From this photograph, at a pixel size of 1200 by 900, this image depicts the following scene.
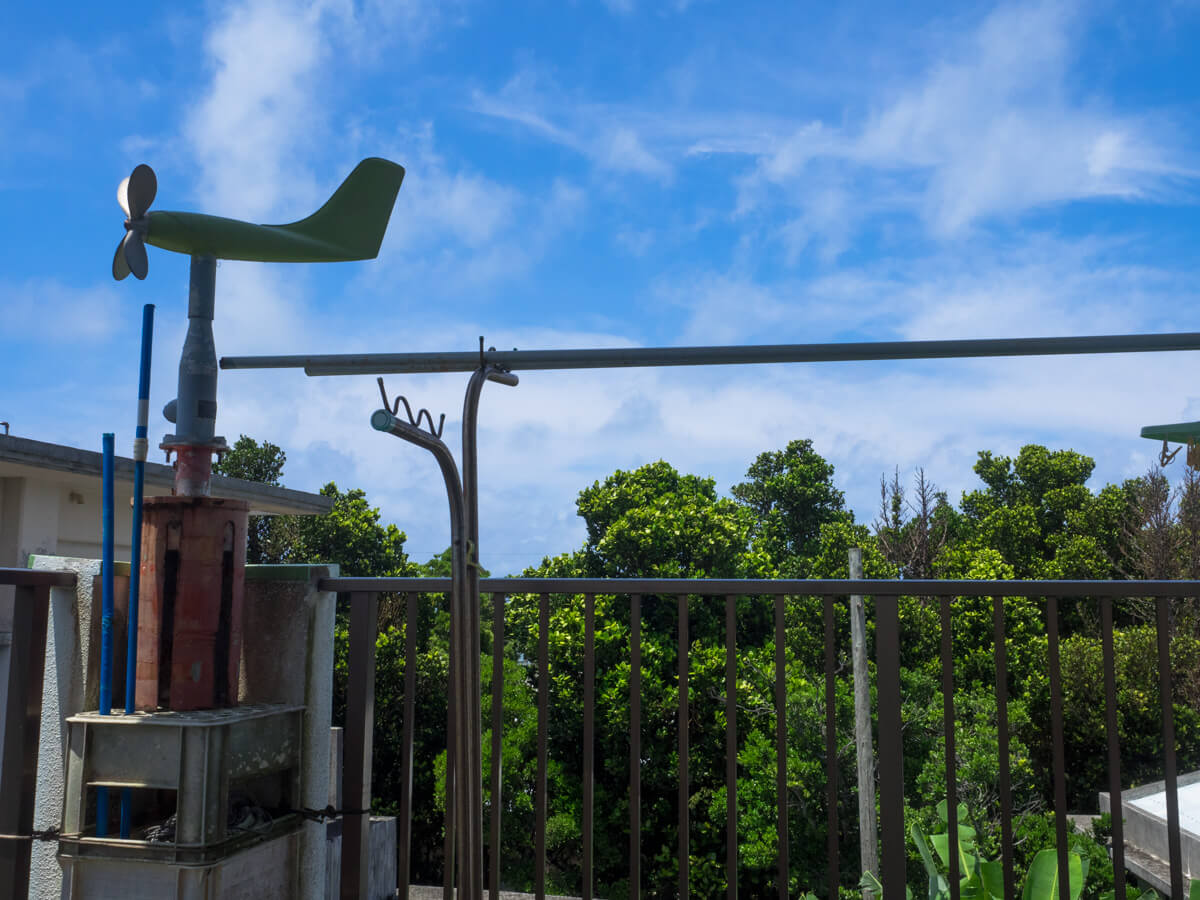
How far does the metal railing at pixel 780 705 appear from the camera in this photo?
2.03 metres

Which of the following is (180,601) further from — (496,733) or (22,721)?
(496,733)

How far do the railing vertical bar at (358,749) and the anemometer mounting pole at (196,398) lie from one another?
50 cm

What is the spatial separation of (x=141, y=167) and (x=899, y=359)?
4.79 feet

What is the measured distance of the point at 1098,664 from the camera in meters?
15.1

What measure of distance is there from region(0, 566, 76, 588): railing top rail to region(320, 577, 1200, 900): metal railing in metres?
0.52

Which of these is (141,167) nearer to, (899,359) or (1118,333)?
(899,359)

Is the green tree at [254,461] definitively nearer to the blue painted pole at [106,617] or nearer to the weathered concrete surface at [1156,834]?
the weathered concrete surface at [1156,834]

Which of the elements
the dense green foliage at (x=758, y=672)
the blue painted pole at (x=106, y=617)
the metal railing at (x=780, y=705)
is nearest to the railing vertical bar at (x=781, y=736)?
the metal railing at (x=780, y=705)

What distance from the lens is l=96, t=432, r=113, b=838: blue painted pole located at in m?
1.82

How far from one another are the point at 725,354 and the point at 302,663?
1130 millimetres

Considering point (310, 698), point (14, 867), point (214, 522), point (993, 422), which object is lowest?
point (14, 867)

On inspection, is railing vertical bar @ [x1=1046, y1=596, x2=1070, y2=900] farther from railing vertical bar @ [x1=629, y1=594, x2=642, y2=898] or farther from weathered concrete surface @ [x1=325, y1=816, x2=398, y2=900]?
weathered concrete surface @ [x1=325, y1=816, x2=398, y2=900]

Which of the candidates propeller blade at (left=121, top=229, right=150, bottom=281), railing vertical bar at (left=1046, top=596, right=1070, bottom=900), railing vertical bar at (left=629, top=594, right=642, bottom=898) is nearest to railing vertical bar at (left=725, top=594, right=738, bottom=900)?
railing vertical bar at (left=629, top=594, right=642, bottom=898)

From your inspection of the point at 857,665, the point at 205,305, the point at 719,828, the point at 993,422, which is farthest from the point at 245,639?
the point at 993,422
